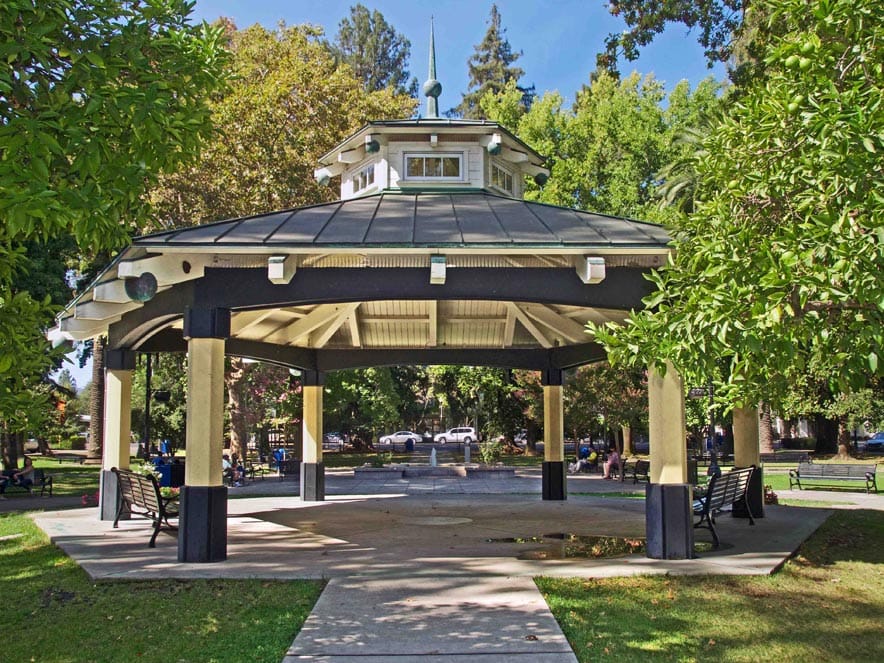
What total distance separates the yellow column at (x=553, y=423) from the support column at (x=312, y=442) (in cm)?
530

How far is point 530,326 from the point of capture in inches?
634

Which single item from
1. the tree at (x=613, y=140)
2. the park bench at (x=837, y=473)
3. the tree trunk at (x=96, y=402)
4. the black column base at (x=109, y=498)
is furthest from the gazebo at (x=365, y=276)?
the tree at (x=613, y=140)

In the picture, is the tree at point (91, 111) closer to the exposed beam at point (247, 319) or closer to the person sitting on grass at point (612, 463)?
the exposed beam at point (247, 319)

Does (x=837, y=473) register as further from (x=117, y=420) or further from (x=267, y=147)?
(x=267, y=147)

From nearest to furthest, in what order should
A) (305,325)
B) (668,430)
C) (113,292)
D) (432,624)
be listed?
(432,624) < (668,430) < (113,292) < (305,325)

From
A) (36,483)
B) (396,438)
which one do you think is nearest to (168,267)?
(36,483)

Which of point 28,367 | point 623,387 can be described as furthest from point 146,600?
point 623,387

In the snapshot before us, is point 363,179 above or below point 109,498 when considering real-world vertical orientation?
→ above

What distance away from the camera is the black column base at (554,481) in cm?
1814

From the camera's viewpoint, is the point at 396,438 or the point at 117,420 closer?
the point at 117,420

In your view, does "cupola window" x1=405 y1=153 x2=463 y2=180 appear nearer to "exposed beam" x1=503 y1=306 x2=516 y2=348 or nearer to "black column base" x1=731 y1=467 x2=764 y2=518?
"exposed beam" x1=503 y1=306 x2=516 y2=348

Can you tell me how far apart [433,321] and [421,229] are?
5809 millimetres

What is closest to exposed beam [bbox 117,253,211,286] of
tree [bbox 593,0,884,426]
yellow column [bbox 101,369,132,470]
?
yellow column [bbox 101,369,132,470]

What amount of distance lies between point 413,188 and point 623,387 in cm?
1665
